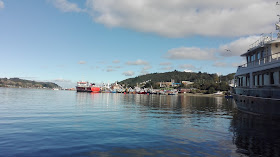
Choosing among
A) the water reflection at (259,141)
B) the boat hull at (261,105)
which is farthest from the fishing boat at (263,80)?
the water reflection at (259,141)

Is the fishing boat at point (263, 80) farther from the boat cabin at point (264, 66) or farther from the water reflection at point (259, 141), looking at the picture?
the water reflection at point (259, 141)

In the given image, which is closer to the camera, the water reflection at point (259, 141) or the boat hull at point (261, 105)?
the water reflection at point (259, 141)

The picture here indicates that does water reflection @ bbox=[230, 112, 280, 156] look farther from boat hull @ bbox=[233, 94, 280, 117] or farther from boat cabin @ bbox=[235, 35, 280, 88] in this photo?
boat cabin @ bbox=[235, 35, 280, 88]

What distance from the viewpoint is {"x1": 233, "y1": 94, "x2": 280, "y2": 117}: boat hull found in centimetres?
2210

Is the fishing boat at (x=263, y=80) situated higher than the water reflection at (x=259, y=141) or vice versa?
the fishing boat at (x=263, y=80)

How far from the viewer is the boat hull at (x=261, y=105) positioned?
22.1 metres

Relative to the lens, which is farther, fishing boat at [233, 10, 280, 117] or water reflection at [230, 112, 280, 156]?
fishing boat at [233, 10, 280, 117]

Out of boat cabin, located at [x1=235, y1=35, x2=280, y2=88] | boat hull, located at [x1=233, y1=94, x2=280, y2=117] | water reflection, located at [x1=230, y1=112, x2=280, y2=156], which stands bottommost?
water reflection, located at [x1=230, y1=112, x2=280, y2=156]

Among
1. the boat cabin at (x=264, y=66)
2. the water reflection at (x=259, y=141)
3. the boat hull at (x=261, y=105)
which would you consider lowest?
the water reflection at (x=259, y=141)

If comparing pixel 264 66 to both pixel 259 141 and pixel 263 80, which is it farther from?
pixel 259 141

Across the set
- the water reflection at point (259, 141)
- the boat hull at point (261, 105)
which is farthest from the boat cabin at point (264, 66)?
the water reflection at point (259, 141)

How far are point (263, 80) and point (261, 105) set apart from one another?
391 cm

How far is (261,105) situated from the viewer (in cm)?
2502

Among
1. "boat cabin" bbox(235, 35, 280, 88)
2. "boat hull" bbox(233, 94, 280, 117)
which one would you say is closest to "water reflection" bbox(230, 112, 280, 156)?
"boat hull" bbox(233, 94, 280, 117)
